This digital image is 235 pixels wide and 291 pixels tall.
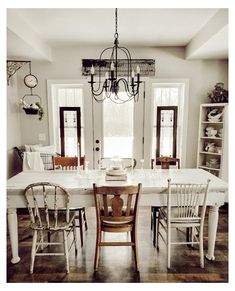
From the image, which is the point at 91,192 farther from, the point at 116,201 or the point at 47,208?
the point at 47,208

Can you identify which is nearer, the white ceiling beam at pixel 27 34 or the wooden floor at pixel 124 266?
the wooden floor at pixel 124 266

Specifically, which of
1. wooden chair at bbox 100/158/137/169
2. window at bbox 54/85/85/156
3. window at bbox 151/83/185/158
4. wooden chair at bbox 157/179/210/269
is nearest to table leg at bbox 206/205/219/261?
wooden chair at bbox 157/179/210/269

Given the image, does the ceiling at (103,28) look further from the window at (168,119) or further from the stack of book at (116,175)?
the stack of book at (116,175)

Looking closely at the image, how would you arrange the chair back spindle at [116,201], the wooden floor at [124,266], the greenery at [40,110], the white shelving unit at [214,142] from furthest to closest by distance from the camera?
1. the greenery at [40,110]
2. the white shelving unit at [214,142]
3. the wooden floor at [124,266]
4. the chair back spindle at [116,201]

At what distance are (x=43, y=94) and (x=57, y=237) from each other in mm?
2686

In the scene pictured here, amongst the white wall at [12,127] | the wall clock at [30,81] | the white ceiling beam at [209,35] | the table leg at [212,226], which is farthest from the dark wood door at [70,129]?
the table leg at [212,226]

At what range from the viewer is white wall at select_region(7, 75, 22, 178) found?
13.4 ft

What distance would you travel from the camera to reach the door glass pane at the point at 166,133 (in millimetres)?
4633

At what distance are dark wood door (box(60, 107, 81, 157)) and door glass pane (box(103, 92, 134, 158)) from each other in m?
0.55

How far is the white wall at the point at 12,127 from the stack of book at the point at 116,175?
228 centimetres

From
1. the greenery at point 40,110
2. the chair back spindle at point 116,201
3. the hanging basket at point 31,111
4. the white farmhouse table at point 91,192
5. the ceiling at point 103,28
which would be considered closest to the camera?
the chair back spindle at point 116,201

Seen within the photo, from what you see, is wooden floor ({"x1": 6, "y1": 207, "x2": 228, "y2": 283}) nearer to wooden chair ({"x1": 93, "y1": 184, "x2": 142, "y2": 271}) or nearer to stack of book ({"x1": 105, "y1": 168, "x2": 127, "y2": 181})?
wooden chair ({"x1": 93, "y1": 184, "x2": 142, "y2": 271})

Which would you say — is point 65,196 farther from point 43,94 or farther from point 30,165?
point 43,94

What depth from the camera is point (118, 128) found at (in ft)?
15.2
